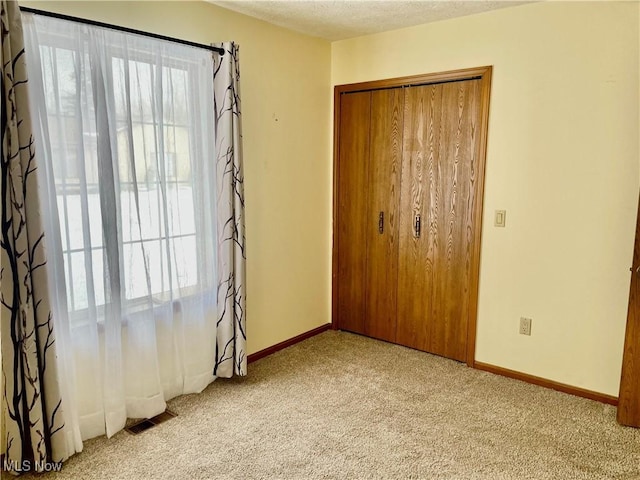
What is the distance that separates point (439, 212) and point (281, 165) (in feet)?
3.89

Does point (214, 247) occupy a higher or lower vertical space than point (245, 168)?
lower

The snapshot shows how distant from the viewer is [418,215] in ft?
11.3

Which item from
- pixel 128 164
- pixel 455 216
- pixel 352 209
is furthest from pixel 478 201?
pixel 128 164

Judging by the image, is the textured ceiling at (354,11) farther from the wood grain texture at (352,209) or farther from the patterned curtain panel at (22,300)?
the patterned curtain panel at (22,300)

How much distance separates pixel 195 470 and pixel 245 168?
6.04ft

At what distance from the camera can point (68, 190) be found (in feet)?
7.16

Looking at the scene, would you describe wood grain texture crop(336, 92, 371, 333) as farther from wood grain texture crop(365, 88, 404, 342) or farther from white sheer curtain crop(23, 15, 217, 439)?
white sheer curtain crop(23, 15, 217, 439)

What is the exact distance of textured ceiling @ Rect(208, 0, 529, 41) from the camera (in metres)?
2.84

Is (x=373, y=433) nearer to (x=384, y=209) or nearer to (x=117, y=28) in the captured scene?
(x=384, y=209)

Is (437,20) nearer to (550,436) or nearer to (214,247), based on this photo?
(214,247)

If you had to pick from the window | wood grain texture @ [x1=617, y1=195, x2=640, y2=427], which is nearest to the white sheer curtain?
the window

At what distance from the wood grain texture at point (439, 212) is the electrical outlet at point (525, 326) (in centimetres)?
36

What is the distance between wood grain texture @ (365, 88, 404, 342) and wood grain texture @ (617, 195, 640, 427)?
61.5 inches

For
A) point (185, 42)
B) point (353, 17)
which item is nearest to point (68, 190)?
point (185, 42)
